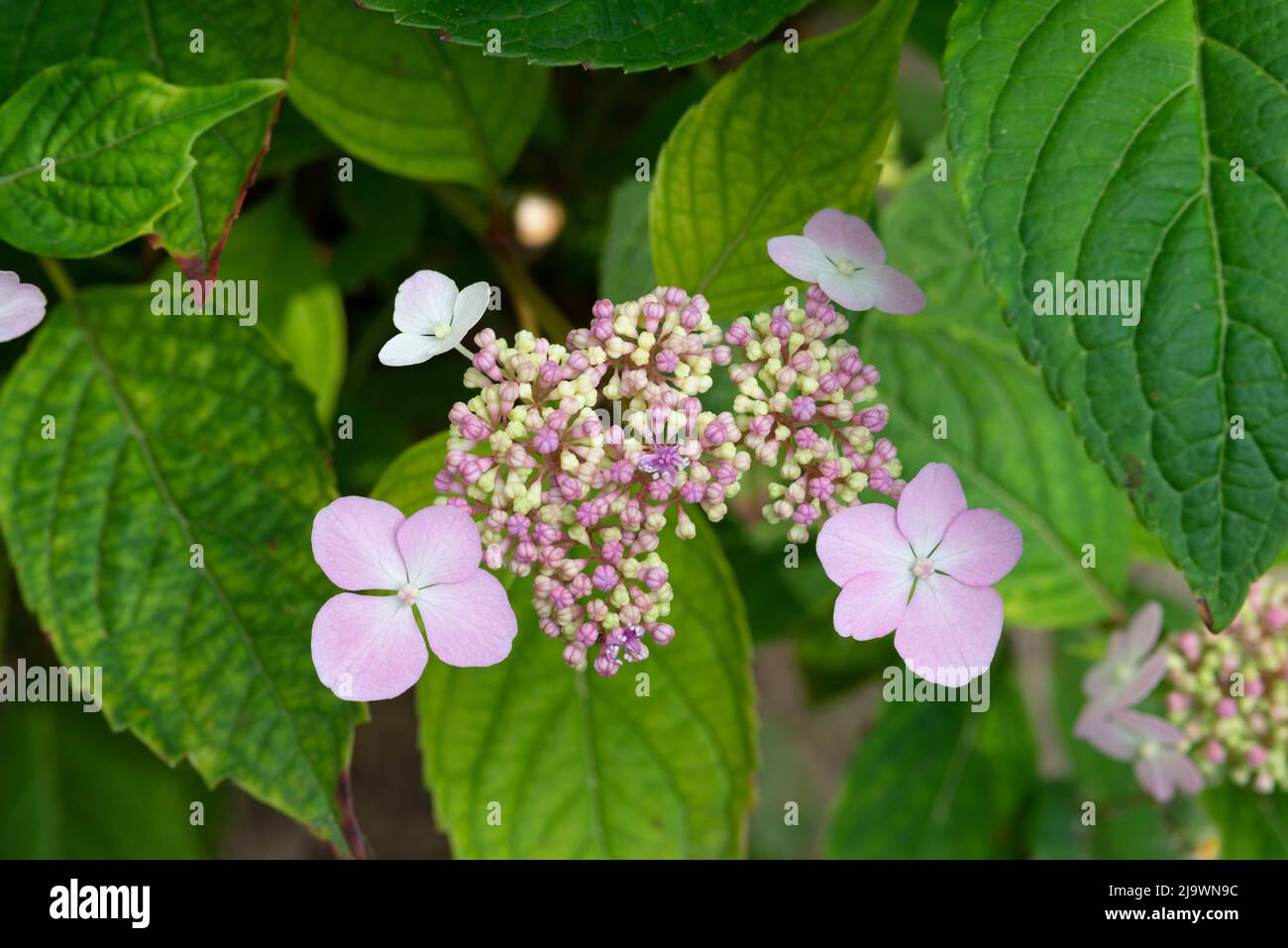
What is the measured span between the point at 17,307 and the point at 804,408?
546 mm

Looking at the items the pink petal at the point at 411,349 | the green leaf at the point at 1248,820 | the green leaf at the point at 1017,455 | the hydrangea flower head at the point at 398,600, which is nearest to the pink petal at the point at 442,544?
the hydrangea flower head at the point at 398,600

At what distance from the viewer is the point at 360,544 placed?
738mm

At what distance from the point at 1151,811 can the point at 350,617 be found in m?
1.18

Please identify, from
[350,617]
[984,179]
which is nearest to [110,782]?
[350,617]

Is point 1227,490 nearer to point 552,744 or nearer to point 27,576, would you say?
point 552,744

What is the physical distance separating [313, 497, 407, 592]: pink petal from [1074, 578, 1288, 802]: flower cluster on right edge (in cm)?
78

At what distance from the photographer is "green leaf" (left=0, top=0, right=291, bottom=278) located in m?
0.78

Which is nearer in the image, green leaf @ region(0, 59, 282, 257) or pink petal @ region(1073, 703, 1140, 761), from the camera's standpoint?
green leaf @ region(0, 59, 282, 257)

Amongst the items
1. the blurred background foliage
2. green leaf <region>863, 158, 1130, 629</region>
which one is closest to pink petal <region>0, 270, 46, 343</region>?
the blurred background foliage

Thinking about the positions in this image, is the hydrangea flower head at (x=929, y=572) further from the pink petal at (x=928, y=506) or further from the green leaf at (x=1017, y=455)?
the green leaf at (x=1017, y=455)

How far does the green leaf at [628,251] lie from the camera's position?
3.34ft

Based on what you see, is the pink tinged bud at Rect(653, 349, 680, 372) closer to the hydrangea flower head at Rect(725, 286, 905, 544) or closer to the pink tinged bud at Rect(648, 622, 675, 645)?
the hydrangea flower head at Rect(725, 286, 905, 544)

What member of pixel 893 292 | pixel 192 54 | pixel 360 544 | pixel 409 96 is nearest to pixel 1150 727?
pixel 893 292

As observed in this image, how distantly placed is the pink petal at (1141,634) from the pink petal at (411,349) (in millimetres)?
770
